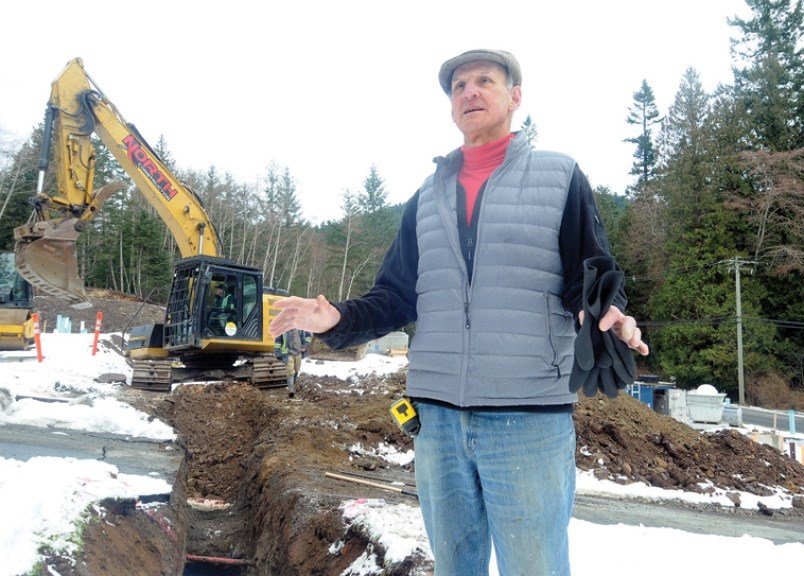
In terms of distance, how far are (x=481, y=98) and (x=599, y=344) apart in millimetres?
872

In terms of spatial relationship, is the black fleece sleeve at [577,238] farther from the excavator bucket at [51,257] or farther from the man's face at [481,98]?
the excavator bucket at [51,257]

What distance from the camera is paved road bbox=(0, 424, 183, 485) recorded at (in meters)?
6.14

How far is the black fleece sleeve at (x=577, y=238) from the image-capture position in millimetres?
1897

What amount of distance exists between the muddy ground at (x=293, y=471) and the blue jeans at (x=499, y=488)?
1.65m

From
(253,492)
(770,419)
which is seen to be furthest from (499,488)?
(770,419)

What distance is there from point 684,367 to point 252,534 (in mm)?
27724

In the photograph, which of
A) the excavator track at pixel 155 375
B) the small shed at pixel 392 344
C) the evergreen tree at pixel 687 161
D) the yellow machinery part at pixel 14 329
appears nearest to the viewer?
the excavator track at pixel 155 375

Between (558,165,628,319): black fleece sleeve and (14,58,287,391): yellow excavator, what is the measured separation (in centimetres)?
922

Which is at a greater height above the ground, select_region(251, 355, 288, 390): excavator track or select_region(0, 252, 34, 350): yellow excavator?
select_region(0, 252, 34, 350): yellow excavator

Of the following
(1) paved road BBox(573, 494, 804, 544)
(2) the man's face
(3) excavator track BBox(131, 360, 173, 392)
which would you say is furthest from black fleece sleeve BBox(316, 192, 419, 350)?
(3) excavator track BBox(131, 360, 173, 392)

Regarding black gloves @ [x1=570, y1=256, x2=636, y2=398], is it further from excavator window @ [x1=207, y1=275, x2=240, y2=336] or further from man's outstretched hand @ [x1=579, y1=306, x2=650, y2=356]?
excavator window @ [x1=207, y1=275, x2=240, y2=336]

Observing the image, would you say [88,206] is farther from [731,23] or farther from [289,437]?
[731,23]

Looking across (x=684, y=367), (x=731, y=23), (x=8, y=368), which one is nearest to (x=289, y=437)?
(x=8, y=368)

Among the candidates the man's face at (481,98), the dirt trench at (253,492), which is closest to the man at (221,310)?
the dirt trench at (253,492)
